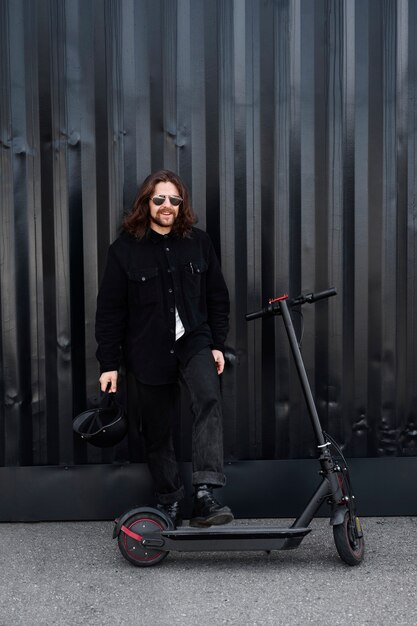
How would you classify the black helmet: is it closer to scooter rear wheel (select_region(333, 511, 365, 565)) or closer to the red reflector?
the red reflector

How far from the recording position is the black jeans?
4230 millimetres

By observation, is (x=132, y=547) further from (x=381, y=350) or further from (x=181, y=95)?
(x=181, y=95)

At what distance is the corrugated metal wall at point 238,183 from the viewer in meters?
4.87

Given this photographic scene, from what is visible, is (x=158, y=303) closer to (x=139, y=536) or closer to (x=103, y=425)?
(x=103, y=425)

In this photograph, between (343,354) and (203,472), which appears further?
(343,354)

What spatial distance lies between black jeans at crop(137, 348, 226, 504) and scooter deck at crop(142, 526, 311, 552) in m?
0.25

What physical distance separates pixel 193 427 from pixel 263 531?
24.9 inches

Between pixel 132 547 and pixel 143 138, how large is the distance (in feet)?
7.65

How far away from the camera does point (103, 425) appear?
4426mm

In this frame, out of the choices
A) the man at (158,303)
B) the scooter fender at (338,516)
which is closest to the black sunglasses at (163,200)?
the man at (158,303)

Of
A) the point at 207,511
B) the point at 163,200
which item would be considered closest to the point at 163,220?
the point at 163,200

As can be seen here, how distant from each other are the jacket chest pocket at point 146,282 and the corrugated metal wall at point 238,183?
59 cm

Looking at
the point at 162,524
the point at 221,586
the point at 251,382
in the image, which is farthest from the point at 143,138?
the point at 221,586

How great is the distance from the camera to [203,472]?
4.21m
